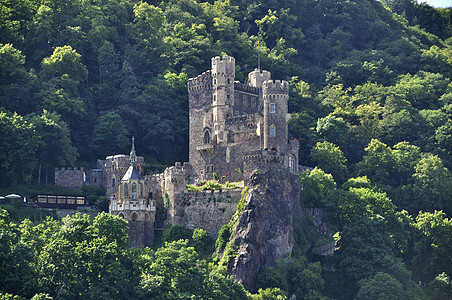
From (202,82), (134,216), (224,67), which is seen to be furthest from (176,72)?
(134,216)

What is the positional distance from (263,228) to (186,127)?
2577cm

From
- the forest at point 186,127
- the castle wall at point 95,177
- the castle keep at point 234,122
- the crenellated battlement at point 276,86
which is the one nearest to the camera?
the forest at point 186,127

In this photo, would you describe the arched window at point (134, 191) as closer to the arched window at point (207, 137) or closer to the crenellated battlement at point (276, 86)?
the arched window at point (207, 137)

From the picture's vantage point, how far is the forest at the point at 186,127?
307 feet

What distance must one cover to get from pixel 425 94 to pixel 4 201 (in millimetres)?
59692

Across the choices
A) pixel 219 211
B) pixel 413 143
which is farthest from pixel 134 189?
pixel 413 143

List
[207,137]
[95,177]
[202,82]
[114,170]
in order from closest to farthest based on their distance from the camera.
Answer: [114,170], [95,177], [207,137], [202,82]

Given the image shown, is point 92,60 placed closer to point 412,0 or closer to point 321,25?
point 321,25

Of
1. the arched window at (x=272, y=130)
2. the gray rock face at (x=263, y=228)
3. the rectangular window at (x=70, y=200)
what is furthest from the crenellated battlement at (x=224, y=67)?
the rectangular window at (x=70, y=200)

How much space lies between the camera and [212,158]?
111750mm

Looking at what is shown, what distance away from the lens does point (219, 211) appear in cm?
10388

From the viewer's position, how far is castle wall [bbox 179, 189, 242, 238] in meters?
104

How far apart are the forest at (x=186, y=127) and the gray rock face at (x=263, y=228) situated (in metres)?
1.49

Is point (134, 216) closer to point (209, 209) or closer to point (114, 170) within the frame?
point (209, 209)
